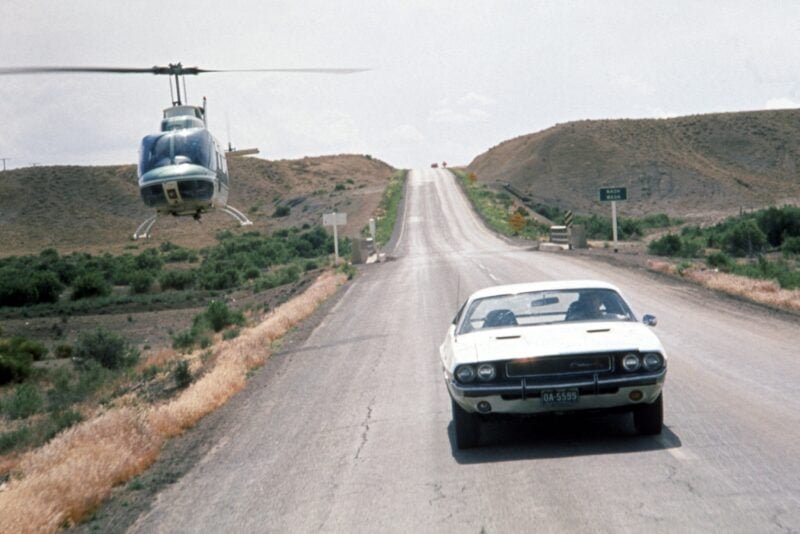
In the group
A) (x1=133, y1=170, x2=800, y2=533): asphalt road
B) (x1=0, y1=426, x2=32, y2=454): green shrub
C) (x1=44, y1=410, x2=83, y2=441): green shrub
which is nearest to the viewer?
(x1=133, y1=170, x2=800, y2=533): asphalt road

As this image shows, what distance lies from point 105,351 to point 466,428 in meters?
23.1

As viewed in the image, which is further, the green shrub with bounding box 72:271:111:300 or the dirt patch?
the green shrub with bounding box 72:271:111:300

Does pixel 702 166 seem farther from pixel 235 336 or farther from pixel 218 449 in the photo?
pixel 218 449

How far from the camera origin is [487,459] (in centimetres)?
849

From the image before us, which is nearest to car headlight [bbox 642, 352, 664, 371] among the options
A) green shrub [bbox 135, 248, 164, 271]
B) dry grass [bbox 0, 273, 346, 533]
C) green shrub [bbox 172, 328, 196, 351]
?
dry grass [bbox 0, 273, 346, 533]

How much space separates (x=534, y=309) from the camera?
33.8ft

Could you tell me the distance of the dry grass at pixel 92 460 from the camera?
7.68m

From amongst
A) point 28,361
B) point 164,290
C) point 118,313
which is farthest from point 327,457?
point 164,290

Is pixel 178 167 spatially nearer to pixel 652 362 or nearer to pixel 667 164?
pixel 652 362

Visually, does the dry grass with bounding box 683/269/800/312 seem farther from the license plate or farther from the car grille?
the license plate

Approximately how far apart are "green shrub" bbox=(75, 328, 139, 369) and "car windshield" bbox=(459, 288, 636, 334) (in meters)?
20.4

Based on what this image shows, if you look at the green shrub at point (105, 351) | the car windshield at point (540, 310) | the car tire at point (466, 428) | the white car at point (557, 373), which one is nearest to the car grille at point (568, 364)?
the white car at point (557, 373)

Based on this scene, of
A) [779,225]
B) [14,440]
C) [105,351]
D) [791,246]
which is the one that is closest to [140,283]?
[105,351]

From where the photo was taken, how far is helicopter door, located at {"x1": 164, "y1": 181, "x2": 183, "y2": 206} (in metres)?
24.3
